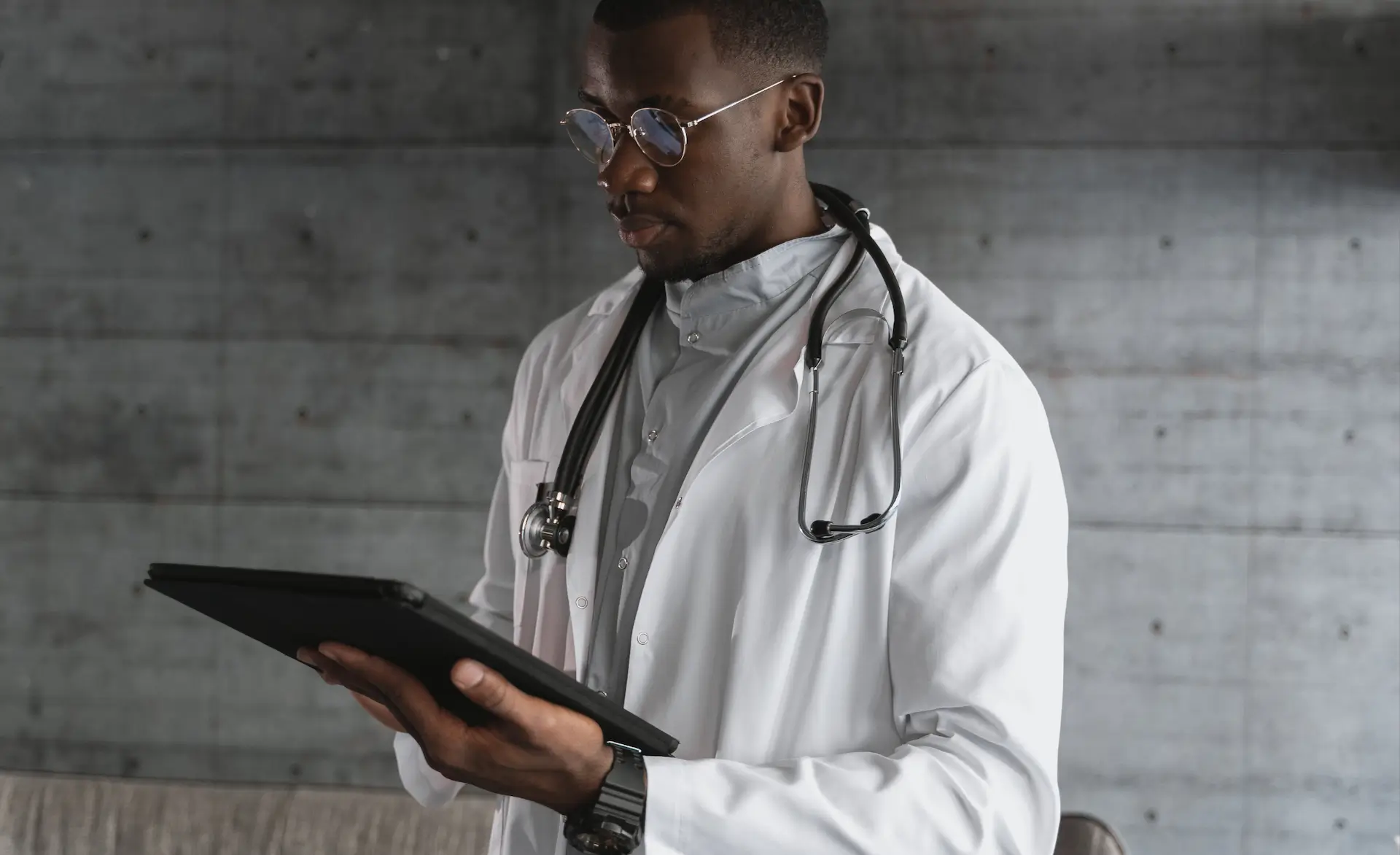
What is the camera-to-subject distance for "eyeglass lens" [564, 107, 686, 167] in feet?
4.11

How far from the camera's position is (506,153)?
115 inches

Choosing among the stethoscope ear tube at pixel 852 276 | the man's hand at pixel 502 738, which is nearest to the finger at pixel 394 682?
the man's hand at pixel 502 738

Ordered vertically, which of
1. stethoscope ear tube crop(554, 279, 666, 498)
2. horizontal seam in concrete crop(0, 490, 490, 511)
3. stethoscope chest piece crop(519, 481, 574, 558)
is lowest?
horizontal seam in concrete crop(0, 490, 490, 511)

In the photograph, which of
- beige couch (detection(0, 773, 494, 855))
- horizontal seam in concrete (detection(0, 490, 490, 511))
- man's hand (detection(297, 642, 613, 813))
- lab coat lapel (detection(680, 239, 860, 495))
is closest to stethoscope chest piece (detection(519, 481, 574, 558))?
lab coat lapel (detection(680, 239, 860, 495))

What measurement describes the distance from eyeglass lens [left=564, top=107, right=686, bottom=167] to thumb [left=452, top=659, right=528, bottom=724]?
0.64 meters

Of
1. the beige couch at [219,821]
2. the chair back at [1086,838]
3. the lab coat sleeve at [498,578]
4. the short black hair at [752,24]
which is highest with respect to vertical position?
the short black hair at [752,24]

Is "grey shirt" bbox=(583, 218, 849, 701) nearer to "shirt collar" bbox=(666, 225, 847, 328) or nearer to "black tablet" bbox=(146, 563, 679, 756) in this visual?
"shirt collar" bbox=(666, 225, 847, 328)

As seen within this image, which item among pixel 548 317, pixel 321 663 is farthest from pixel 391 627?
pixel 548 317

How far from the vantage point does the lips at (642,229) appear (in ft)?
4.26

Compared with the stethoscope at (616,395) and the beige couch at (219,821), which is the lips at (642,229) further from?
the beige couch at (219,821)

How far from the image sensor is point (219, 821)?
237cm

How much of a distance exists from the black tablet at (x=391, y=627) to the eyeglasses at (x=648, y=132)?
2.03 ft

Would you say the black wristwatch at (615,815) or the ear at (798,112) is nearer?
the black wristwatch at (615,815)

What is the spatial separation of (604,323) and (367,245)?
1678 mm
